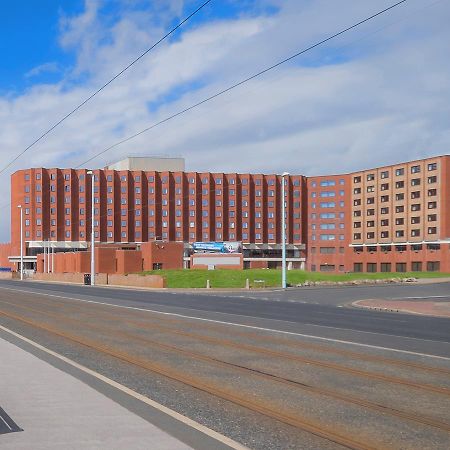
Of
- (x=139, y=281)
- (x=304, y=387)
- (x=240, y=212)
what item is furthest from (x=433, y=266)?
(x=304, y=387)

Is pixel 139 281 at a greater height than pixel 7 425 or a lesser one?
lesser

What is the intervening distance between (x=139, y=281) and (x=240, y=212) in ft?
241

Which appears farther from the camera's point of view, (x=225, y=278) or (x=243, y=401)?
(x=225, y=278)

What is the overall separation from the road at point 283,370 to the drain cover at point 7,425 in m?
2.05

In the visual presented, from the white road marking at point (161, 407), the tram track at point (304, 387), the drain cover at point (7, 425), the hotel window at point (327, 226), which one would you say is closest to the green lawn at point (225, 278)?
the tram track at point (304, 387)

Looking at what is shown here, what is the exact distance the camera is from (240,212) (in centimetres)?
13362

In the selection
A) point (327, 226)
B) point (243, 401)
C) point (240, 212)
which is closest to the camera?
point (243, 401)

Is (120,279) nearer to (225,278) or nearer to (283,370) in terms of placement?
(225,278)

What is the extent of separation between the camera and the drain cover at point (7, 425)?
6.32 metres

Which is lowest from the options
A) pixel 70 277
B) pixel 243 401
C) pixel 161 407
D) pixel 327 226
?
pixel 70 277

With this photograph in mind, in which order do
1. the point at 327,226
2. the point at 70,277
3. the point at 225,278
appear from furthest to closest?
the point at 327,226, the point at 70,277, the point at 225,278

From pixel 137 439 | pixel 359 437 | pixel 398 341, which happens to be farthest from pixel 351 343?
pixel 137 439

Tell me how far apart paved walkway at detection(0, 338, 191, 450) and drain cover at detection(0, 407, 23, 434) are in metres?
0.05

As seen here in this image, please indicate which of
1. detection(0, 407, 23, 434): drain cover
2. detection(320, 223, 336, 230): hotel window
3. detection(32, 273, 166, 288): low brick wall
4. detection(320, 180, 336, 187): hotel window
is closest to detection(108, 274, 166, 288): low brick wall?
detection(32, 273, 166, 288): low brick wall
